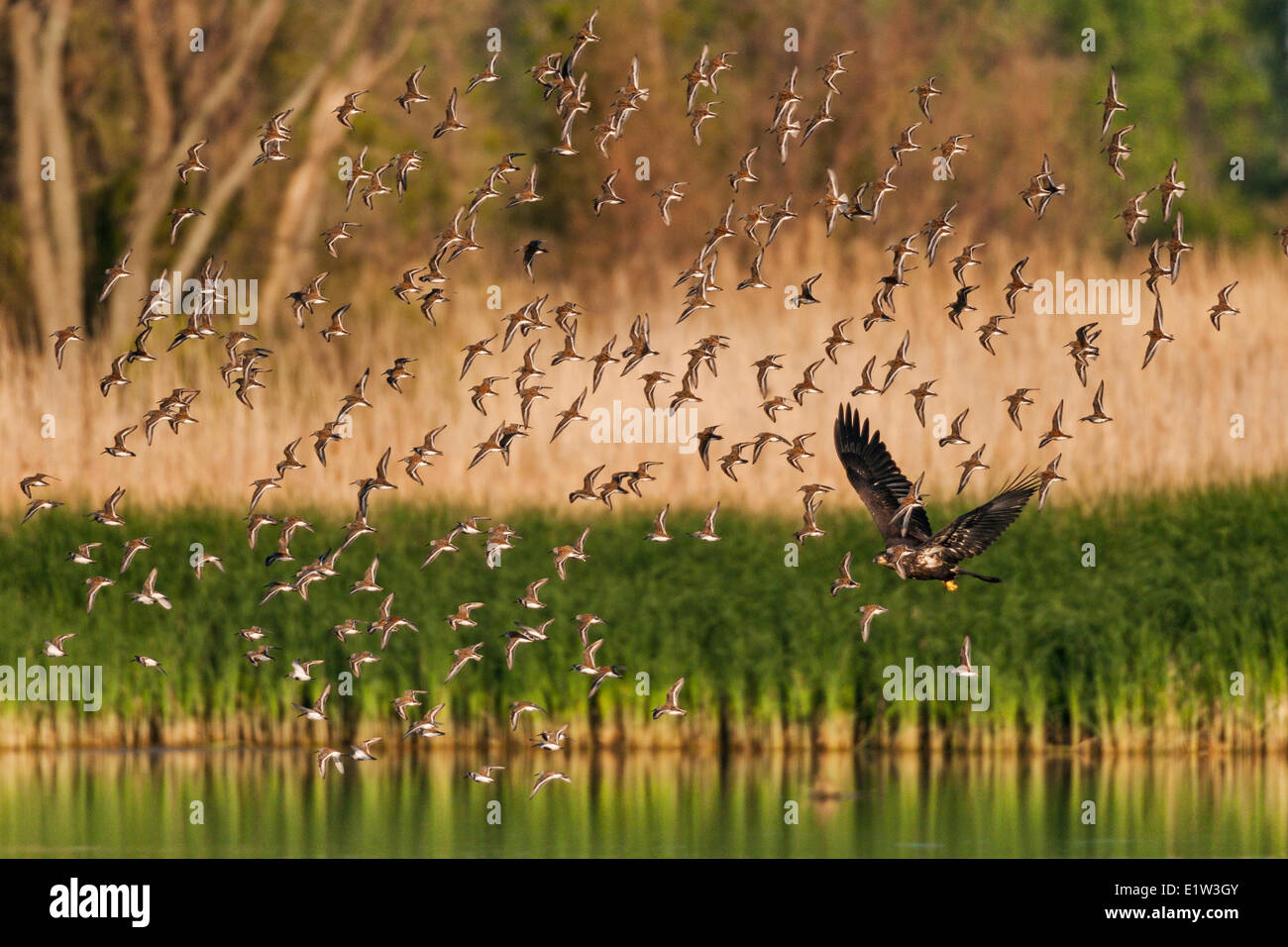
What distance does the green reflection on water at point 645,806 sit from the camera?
16.0 meters

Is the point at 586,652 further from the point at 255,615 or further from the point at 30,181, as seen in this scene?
the point at 30,181

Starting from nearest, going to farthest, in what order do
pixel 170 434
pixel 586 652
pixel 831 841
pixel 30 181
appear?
pixel 831 841, pixel 586 652, pixel 170 434, pixel 30 181

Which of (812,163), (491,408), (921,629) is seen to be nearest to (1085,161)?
(812,163)

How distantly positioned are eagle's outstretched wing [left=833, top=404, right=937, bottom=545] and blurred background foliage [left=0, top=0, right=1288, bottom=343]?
1698 centimetres

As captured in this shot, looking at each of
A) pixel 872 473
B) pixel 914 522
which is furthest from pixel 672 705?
pixel 914 522

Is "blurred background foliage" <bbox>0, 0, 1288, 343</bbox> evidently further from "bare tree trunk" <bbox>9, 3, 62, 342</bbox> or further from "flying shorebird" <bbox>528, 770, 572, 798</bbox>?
"flying shorebird" <bbox>528, 770, 572, 798</bbox>

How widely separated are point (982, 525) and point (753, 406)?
7.90 metres

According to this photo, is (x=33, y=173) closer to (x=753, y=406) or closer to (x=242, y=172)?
(x=242, y=172)

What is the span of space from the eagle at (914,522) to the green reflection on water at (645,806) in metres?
1.76

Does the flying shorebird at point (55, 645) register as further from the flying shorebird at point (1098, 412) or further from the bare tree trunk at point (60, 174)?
the bare tree trunk at point (60, 174)

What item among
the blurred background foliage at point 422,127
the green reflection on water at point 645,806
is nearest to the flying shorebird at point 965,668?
the green reflection on water at point 645,806

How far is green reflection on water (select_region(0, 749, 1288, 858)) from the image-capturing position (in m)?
16.0

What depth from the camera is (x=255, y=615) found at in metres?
20.5

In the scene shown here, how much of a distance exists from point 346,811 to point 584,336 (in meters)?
11.6
